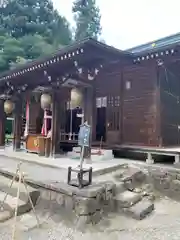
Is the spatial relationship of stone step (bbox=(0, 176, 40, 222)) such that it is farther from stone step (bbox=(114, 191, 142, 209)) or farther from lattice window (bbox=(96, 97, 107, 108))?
lattice window (bbox=(96, 97, 107, 108))

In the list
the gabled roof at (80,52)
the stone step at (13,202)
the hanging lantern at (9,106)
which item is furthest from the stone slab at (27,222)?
the hanging lantern at (9,106)

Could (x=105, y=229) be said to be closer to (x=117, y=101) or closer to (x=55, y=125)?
(x=55, y=125)

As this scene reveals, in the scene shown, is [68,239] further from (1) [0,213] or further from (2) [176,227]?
(2) [176,227]

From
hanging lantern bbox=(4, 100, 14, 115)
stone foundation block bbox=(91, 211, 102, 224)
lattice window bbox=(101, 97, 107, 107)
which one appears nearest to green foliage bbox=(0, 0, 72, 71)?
hanging lantern bbox=(4, 100, 14, 115)

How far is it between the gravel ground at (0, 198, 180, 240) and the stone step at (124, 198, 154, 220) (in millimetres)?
99

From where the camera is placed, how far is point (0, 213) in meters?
4.71

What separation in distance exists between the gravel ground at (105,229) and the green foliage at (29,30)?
21.5 m

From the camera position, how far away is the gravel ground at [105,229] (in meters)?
4.09

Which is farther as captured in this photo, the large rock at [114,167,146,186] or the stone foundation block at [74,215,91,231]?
the large rock at [114,167,146,186]

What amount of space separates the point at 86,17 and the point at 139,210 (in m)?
38.3

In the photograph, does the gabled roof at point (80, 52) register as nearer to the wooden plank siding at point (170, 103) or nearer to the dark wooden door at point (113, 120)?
the wooden plank siding at point (170, 103)

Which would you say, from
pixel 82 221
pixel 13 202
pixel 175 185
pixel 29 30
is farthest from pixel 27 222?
pixel 29 30

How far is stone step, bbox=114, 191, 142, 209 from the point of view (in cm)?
495

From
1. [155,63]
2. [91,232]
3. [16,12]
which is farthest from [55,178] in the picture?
[16,12]
